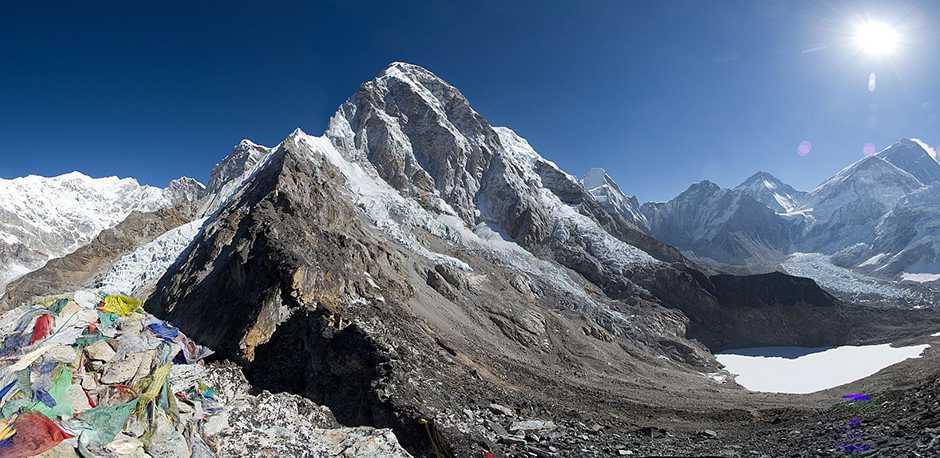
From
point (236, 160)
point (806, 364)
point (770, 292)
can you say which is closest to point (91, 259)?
point (236, 160)

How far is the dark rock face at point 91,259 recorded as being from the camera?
2648 inches

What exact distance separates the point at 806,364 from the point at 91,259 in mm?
122697

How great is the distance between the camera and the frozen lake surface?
66.0 m

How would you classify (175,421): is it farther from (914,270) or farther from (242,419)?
(914,270)

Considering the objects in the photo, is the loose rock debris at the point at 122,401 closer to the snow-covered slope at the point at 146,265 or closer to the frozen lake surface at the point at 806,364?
the snow-covered slope at the point at 146,265

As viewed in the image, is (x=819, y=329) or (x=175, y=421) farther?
(x=819, y=329)

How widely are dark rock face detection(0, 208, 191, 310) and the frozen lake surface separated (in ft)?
326

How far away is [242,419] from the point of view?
556 inches

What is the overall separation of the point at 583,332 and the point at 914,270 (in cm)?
22268

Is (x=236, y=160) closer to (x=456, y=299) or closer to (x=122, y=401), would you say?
(x=456, y=299)

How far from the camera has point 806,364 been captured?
78.6 meters

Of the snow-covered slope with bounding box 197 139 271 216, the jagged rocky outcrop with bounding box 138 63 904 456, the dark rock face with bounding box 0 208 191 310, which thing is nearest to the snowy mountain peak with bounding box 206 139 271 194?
the snow-covered slope with bounding box 197 139 271 216

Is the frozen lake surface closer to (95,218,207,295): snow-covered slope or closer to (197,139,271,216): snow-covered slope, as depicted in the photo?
(95,218,207,295): snow-covered slope

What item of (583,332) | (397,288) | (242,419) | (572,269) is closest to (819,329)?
(572,269)
